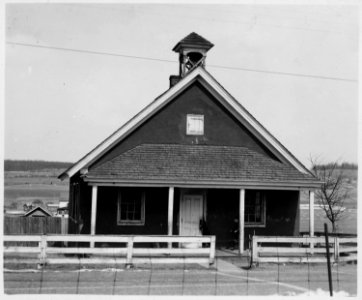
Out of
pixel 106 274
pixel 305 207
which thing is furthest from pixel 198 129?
pixel 305 207

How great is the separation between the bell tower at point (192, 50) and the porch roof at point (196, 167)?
3.71 metres

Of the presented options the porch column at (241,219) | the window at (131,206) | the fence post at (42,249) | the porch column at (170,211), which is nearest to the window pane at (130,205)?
the window at (131,206)

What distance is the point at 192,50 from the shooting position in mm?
22500

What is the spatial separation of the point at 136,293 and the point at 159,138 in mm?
9495

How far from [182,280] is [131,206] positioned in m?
6.82

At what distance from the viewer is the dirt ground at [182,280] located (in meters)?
12.4

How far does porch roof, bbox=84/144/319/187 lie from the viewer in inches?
746

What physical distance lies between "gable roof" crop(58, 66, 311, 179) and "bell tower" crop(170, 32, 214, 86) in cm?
143

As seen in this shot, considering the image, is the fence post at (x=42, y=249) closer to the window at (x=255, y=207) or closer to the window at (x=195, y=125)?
the window at (x=195, y=125)

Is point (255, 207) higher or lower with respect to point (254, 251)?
higher

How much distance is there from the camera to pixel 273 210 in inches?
840

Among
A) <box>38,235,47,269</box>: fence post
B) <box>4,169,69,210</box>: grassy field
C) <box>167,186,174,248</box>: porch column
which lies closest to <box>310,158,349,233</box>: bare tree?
<box>167,186,174,248</box>: porch column

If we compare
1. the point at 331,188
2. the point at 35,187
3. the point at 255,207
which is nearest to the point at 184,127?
the point at 255,207

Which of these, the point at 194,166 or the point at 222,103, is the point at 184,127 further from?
the point at 194,166
